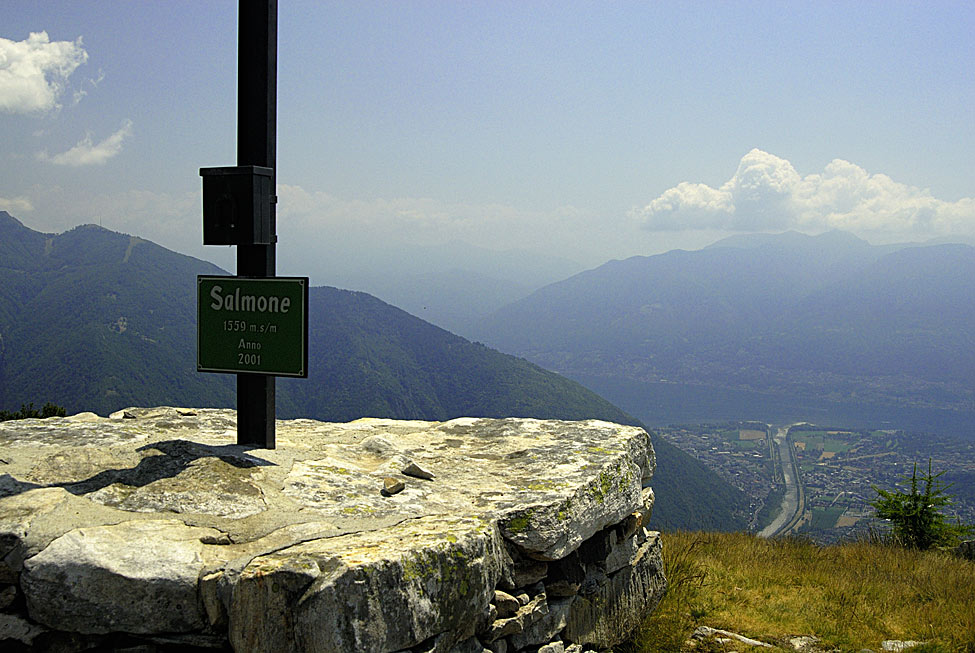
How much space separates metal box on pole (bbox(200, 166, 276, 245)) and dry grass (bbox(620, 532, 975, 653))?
15.0 ft

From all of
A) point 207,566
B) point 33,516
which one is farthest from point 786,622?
point 33,516

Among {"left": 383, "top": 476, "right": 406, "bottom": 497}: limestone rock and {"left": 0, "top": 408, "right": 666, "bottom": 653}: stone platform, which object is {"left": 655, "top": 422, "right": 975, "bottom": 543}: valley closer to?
Answer: {"left": 0, "top": 408, "right": 666, "bottom": 653}: stone platform

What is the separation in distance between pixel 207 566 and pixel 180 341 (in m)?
129

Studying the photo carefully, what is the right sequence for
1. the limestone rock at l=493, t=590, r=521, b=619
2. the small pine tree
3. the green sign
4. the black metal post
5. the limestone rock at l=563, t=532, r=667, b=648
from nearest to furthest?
the limestone rock at l=493, t=590, r=521, b=619 < the limestone rock at l=563, t=532, r=667, b=648 < the green sign < the black metal post < the small pine tree

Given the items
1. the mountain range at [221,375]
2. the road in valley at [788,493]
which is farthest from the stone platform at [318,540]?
the mountain range at [221,375]

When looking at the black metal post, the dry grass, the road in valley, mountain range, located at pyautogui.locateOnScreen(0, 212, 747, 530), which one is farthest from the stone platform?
mountain range, located at pyautogui.locateOnScreen(0, 212, 747, 530)

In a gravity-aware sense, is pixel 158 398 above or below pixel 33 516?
below

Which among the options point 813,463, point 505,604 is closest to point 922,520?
point 505,604

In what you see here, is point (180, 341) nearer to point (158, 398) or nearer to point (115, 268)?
point (158, 398)

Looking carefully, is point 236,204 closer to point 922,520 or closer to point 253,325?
point 253,325

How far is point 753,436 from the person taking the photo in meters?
160

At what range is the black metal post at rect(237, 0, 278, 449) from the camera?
5738 millimetres

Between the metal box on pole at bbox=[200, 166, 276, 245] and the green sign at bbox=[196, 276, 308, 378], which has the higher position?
the metal box on pole at bbox=[200, 166, 276, 245]

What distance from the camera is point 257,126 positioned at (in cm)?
574
